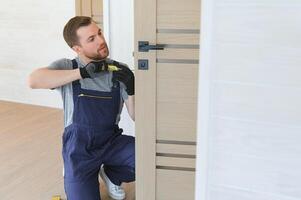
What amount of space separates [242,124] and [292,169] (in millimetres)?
107

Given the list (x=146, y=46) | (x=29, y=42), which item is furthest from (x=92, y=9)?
(x=146, y=46)

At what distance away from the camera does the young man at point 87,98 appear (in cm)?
183

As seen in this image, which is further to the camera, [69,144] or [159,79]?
[69,144]

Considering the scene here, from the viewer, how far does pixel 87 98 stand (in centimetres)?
188

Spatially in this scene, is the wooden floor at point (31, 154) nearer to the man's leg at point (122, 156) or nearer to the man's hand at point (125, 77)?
the man's leg at point (122, 156)

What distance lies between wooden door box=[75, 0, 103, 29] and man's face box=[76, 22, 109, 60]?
1.08 metres

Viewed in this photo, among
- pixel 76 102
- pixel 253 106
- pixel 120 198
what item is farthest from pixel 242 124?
pixel 120 198

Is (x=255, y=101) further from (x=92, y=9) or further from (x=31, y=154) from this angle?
(x=92, y=9)

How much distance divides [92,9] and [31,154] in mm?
1120

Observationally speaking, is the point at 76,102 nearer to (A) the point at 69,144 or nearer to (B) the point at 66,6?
(A) the point at 69,144

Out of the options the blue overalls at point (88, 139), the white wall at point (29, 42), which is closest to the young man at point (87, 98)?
the blue overalls at point (88, 139)

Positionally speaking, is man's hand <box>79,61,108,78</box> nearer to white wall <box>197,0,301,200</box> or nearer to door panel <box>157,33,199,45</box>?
door panel <box>157,33,199,45</box>

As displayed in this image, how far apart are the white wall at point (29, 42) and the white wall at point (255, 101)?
9.72 feet

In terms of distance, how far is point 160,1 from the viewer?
1.57 m
